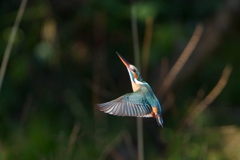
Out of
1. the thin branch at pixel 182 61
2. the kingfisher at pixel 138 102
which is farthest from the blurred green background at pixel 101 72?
the kingfisher at pixel 138 102

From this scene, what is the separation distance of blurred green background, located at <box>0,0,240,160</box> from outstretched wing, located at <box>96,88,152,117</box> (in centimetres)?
140

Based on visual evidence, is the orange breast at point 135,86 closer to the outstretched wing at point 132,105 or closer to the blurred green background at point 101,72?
the outstretched wing at point 132,105

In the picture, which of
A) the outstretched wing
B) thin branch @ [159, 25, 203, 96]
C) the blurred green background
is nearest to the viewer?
the outstretched wing

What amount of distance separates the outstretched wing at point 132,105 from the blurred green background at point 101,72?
140cm

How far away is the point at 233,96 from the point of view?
4.41m

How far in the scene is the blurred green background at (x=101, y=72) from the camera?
9.93 ft

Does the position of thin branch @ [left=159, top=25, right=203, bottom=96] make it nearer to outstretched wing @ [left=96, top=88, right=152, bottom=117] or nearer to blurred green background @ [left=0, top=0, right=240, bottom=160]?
blurred green background @ [left=0, top=0, right=240, bottom=160]

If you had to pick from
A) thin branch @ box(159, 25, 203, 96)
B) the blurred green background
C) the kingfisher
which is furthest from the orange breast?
the blurred green background

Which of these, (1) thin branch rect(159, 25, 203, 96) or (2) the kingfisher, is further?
(1) thin branch rect(159, 25, 203, 96)

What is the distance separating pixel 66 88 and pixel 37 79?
0.22 metres

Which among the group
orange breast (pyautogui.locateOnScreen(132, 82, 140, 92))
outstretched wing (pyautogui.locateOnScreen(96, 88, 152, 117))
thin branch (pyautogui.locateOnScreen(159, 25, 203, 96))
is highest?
thin branch (pyautogui.locateOnScreen(159, 25, 203, 96))

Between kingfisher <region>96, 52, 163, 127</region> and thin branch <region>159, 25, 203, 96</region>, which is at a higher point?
thin branch <region>159, 25, 203, 96</region>

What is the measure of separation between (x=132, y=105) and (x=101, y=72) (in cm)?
242

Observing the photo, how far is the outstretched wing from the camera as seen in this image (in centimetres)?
125
